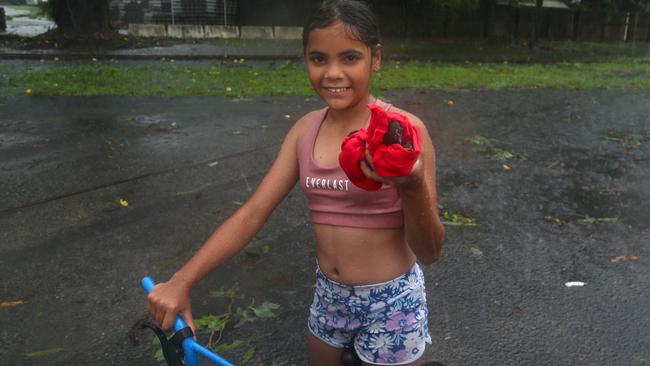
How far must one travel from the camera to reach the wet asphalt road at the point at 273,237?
3.22 m

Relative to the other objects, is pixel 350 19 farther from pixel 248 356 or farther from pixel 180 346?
pixel 248 356

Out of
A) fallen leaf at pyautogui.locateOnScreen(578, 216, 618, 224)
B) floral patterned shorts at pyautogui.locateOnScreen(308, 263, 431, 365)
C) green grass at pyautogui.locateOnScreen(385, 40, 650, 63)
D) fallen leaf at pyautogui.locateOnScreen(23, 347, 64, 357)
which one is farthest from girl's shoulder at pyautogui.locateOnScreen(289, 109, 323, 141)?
green grass at pyautogui.locateOnScreen(385, 40, 650, 63)

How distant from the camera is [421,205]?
156cm

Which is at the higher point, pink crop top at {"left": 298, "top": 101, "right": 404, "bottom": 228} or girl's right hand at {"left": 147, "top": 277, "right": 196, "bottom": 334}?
pink crop top at {"left": 298, "top": 101, "right": 404, "bottom": 228}

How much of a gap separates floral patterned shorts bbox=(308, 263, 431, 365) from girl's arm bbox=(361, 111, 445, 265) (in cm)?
23

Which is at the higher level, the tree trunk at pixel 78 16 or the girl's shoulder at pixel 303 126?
the tree trunk at pixel 78 16

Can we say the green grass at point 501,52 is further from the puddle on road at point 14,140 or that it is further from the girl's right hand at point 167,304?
the girl's right hand at point 167,304

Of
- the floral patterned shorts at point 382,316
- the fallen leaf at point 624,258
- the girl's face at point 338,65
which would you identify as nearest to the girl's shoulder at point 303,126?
Answer: the girl's face at point 338,65

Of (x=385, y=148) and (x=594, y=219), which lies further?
(x=594, y=219)

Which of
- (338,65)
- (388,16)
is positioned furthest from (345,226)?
(388,16)

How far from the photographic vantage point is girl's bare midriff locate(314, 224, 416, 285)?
1913 mm

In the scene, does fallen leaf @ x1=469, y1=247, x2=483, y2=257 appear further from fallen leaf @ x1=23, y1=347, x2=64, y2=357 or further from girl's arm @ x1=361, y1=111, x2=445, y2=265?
fallen leaf @ x1=23, y1=347, x2=64, y2=357

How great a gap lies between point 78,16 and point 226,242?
18632 mm

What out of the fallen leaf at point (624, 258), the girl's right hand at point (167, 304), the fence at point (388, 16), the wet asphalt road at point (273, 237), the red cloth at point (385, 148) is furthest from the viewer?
the fence at point (388, 16)
